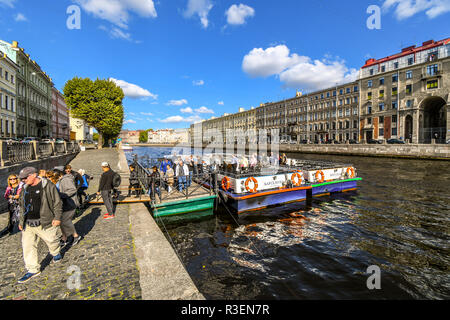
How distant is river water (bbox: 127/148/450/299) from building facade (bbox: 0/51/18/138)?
38011mm

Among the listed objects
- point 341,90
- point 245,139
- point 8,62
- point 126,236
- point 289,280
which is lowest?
point 289,280

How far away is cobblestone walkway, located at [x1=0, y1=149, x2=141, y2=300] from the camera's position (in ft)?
12.4

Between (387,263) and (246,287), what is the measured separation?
4459 millimetres

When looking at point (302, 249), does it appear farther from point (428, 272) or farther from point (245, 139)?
point (245, 139)

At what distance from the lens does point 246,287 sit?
A: 5441mm

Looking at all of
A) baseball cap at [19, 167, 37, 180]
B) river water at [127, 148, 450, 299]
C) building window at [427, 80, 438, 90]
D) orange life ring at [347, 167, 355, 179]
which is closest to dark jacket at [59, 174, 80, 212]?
baseball cap at [19, 167, 37, 180]

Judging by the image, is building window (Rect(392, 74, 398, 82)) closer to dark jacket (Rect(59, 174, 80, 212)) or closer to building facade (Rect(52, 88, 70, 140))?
dark jacket (Rect(59, 174, 80, 212))

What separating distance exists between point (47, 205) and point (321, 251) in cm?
763

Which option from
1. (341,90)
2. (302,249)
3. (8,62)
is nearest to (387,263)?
(302,249)

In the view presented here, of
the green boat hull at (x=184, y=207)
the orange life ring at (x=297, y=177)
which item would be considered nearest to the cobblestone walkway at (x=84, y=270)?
the green boat hull at (x=184, y=207)

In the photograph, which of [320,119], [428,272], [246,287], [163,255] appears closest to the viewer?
[163,255]

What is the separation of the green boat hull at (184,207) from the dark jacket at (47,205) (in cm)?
488

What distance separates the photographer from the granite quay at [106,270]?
12.3 ft

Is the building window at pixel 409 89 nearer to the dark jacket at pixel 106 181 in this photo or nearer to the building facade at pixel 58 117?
the dark jacket at pixel 106 181
